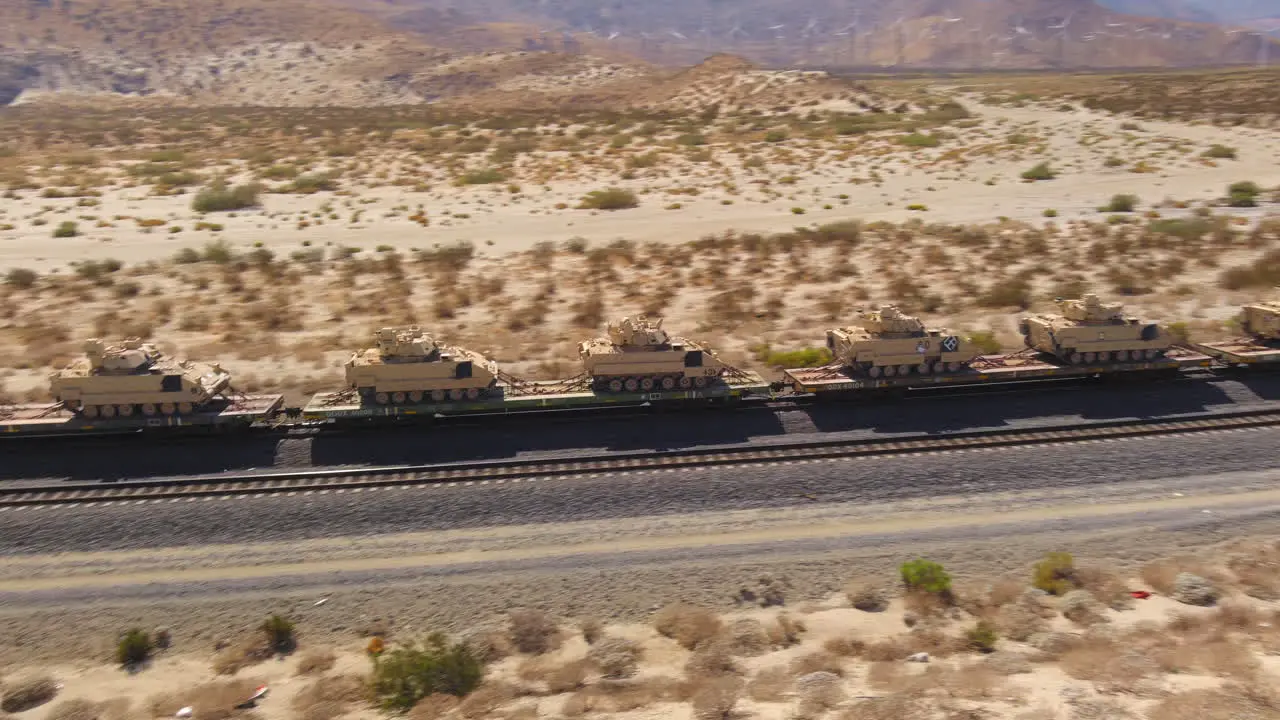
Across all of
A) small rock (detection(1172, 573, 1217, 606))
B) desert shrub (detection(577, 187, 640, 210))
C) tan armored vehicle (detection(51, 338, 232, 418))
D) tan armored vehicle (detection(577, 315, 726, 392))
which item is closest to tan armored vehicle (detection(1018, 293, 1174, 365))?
small rock (detection(1172, 573, 1217, 606))

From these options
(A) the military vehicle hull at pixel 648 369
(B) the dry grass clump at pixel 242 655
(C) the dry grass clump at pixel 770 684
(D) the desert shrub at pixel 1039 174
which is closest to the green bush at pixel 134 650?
(B) the dry grass clump at pixel 242 655

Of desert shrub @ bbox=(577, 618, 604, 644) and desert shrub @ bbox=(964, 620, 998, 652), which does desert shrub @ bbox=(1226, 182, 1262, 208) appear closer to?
desert shrub @ bbox=(964, 620, 998, 652)

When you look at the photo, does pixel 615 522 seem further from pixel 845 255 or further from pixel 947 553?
pixel 845 255

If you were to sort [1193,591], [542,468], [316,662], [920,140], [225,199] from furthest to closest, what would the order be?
[920,140] < [225,199] < [542,468] < [1193,591] < [316,662]

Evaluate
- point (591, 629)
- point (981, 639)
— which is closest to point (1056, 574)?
point (981, 639)

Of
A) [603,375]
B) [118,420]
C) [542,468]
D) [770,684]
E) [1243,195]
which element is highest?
[1243,195]

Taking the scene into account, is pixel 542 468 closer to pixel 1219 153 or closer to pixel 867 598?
pixel 867 598
